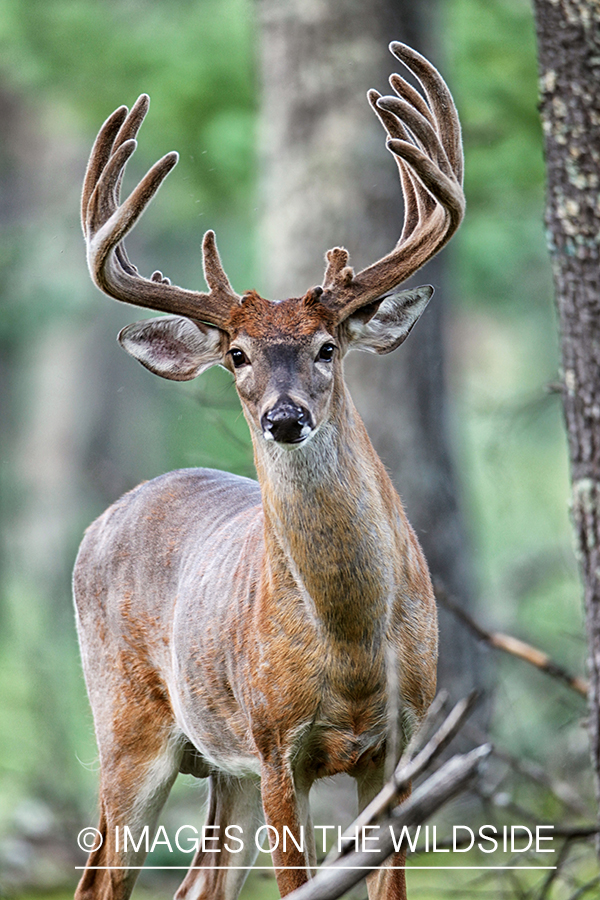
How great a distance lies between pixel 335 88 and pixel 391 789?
7417mm

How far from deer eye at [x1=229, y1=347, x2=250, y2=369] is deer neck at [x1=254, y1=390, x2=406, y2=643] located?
26 cm

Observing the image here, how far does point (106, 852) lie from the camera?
509cm

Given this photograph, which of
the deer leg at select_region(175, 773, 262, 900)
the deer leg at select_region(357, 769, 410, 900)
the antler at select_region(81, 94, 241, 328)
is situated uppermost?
the antler at select_region(81, 94, 241, 328)

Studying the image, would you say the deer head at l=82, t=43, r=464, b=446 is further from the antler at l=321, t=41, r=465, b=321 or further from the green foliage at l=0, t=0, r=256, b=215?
the green foliage at l=0, t=0, r=256, b=215

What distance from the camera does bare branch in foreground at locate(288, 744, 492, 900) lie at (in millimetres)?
2531

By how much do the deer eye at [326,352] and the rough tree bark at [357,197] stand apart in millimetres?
4732

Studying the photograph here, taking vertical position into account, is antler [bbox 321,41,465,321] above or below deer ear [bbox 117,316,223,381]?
above

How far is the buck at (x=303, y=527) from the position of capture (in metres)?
4.03

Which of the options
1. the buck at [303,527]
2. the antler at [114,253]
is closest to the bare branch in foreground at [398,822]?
the buck at [303,527]

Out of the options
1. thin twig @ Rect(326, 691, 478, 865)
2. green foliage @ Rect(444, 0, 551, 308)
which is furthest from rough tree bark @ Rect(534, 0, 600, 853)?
Answer: green foliage @ Rect(444, 0, 551, 308)

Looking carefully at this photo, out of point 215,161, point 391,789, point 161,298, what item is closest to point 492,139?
point 215,161

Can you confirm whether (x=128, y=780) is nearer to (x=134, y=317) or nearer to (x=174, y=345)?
(x=174, y=345)

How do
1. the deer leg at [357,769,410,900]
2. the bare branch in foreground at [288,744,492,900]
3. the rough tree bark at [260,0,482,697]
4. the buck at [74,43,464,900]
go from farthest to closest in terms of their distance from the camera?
1. the rough tree bark at [260,0,482,697]
2. the deer leg at [357,769,410,900]
3. the buck at [74,43,464,900]
4. the bare branch in foreground at [288,744,492,900]

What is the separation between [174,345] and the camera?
4465 mm
